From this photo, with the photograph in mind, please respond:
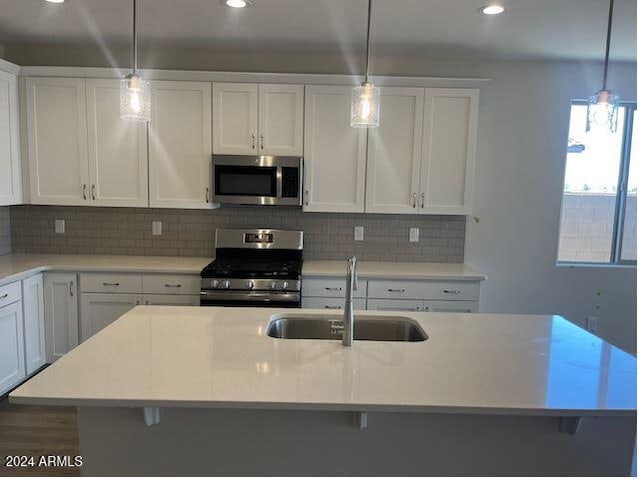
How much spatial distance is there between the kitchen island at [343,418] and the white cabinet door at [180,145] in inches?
78.1

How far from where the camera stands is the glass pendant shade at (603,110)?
1791mm

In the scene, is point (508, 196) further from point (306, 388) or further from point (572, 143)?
point (306, 388)

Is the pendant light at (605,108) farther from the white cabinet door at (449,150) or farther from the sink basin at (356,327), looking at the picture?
the white cabinet door at (449,150)

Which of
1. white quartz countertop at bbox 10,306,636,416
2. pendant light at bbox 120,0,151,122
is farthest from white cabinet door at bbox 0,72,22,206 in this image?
white quartz countertop at bbox 10,306,636,416

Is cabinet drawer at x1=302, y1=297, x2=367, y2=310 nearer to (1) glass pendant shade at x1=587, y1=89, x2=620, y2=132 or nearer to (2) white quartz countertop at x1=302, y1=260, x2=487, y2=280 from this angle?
(2) white quartz countertop at x1=302, y1=260, x2=487, y2=280

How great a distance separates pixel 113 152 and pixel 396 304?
95.8 inches

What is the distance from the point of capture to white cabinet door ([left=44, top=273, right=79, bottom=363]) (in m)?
3.32

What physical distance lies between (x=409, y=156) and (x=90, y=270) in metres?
2.51

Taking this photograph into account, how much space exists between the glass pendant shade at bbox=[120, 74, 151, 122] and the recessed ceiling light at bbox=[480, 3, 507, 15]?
6.25 feet

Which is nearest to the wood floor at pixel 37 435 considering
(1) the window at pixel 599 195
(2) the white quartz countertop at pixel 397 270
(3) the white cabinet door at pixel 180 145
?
(3) the white cabinet door at pixel 180 145

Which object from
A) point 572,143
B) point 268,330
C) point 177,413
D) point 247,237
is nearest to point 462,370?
point 268,330

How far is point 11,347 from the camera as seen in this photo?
304 cm

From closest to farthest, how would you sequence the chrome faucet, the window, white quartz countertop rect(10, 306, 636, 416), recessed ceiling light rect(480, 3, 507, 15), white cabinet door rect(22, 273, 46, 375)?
white quartz countertop rect(10, 306, 636, 416) → the chrome faucet → recessed ceiling light rect(480, 3, 507, 15) → white cabinet door rect(22, 273, 46, 375) → the window

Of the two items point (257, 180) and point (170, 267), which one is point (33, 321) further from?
point (257, 180)
